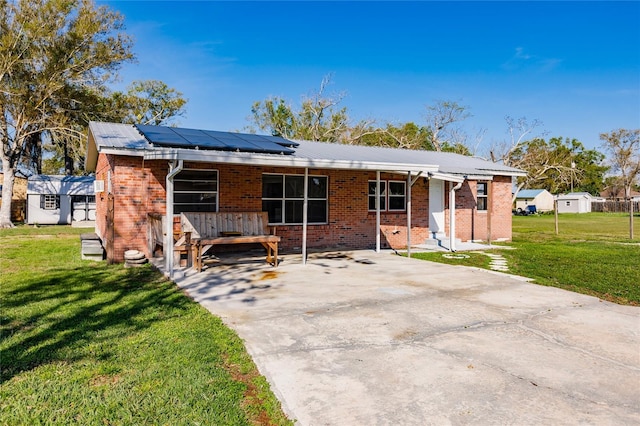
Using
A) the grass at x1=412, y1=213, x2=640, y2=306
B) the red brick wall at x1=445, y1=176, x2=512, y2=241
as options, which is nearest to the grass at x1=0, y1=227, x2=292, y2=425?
the grass at x1=412, y1=213, x2=640, y2=306

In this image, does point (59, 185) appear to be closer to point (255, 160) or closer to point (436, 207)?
point (255, 160)

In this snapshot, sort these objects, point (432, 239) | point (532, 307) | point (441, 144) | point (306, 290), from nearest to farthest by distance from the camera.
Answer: point (532, 307) < point (306, 290) < point (432, 239) < point (441, 144)

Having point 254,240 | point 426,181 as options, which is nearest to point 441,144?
point 426,181

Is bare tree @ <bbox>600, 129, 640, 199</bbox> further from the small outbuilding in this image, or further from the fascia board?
the fascia board

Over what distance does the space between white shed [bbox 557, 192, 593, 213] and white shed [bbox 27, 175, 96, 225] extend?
5069cm

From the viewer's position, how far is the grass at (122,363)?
290cm

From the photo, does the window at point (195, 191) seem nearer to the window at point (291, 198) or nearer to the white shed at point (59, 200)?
the window at point (291, 198)

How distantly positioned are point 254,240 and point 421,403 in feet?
20.3

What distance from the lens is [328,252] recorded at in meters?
11.5

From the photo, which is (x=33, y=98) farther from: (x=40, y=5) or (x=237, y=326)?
(x=237, y=326)

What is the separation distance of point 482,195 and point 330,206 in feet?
21.6

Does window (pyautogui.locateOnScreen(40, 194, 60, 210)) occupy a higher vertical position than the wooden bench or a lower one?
higher

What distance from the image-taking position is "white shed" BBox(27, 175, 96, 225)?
24.6 m

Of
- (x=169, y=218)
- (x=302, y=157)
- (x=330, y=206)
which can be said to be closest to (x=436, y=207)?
(x=330, y=206)
